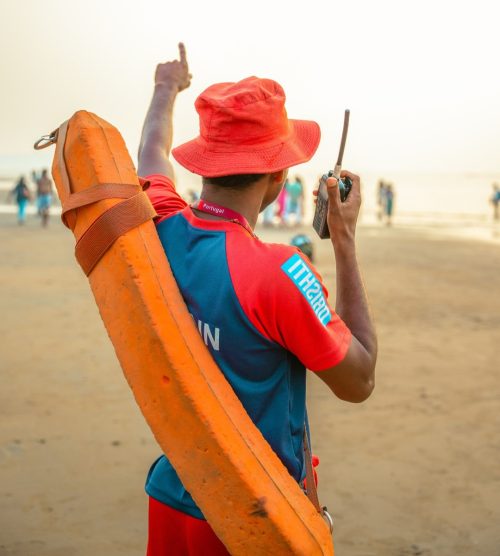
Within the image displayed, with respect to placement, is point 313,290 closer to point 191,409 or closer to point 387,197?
point 191,409

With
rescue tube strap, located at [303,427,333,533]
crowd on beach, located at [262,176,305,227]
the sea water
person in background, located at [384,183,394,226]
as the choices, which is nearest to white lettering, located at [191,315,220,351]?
rescue tube strap, located at [303,427,333,533]

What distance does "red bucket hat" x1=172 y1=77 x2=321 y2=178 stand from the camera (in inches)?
83.7

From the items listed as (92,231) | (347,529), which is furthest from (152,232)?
(347,529)

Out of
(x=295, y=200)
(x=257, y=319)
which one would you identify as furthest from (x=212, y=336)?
(x=295, y=200)

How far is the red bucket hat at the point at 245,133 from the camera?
83.7 inches

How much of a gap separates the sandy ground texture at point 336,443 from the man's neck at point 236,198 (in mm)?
2838

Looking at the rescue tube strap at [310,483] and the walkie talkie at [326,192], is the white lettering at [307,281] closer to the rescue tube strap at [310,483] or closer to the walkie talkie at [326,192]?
the walkie talkie at [326,192]

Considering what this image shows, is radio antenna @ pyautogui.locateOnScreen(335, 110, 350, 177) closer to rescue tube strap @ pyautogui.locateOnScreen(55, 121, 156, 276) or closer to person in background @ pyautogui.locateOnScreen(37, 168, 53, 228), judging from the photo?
rescue tube strap @ pyautogui.locateOnScreen(55, 121, 156, 276)

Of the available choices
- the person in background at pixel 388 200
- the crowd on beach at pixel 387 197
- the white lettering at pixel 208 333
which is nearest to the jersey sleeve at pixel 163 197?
the white lettering at pixel 208 333

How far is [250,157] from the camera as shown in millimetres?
2123

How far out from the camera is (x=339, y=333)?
203 centimetres

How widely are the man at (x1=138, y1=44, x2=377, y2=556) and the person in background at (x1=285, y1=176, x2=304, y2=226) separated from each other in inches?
959

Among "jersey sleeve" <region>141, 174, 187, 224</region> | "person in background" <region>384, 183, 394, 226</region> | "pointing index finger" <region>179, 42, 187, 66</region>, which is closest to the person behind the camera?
"jersey sleeve" <region>141, 174, 187, 224</region>

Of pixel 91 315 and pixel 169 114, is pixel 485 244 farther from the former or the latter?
pixel 169 114
